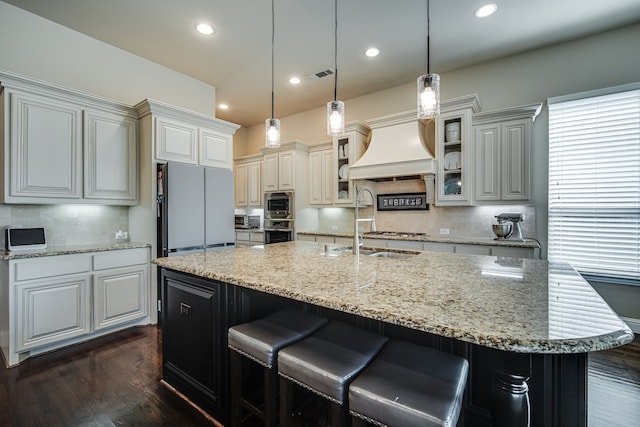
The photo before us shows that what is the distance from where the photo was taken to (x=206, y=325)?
1700 mm

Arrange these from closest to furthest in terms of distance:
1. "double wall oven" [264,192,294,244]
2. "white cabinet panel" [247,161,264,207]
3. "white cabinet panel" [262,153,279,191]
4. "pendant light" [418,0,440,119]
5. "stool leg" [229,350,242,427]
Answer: "stool leg" [229,350,242,427]
"pendant light" [418,0,440,119]
"double wall oven" [264,192,294,244]
"white cabinet panel" [262,153,279,191]
"white cabinet panel" [247,161,264,207]

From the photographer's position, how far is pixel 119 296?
2953 mm

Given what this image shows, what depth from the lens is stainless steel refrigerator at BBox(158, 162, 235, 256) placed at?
3156 millimetres

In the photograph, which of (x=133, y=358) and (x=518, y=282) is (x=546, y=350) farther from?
(x=133, y=358)

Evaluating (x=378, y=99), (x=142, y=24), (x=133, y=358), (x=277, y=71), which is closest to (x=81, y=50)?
(x=142, y=24)

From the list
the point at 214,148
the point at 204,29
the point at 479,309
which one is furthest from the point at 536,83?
the point at 214,148

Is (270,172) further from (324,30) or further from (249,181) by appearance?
(324,30)

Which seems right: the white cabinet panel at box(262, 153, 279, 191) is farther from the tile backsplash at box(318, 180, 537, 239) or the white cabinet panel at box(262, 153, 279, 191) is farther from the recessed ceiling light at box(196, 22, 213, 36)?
the recessed ceiling light at box(196, 22, 213, 36)

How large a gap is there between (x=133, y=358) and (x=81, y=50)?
3261mm

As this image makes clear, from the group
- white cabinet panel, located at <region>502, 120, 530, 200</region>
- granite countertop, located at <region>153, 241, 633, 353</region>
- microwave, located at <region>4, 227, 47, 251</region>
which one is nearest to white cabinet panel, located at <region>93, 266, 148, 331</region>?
microwave, located at <region>4, 227, 47, 251</region>

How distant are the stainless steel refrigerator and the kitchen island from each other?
146 cm

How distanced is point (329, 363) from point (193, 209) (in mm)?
2778

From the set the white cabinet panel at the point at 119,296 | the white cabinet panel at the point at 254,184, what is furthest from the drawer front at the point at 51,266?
the white cabinet panel at the point at 254,184

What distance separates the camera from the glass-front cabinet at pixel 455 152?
3.54 m
